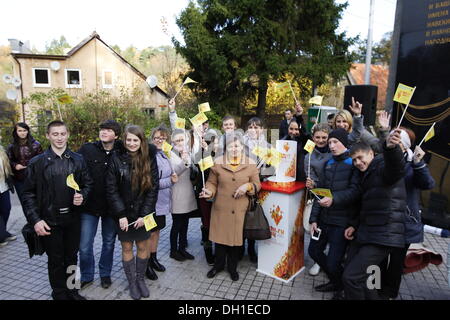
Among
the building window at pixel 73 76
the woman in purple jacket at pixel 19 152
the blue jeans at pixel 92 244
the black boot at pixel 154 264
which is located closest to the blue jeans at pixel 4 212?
the woman in purple jacket at pixel 19 152

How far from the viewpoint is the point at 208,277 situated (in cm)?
395

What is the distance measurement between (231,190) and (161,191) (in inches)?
35.8

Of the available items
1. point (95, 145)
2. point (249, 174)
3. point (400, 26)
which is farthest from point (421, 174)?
point (400, 26)

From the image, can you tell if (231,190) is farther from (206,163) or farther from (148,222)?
(148,222)

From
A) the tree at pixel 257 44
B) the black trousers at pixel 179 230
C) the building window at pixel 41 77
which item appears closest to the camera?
the black trousers at pixel 179 230

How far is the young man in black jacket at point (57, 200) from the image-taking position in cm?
302

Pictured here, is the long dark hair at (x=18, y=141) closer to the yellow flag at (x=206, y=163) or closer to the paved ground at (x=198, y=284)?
the paved ground at (x=198, y=284)

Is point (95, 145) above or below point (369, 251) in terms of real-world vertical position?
above

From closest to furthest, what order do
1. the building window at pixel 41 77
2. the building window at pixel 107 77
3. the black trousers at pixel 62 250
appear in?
the black trousers at pixel 62 250, the building window at pixel 41 77, the building window at pixel 107 77

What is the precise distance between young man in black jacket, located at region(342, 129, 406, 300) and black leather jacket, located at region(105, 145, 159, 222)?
6.94ft

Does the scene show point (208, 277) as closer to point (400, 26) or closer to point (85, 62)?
point (400, 26)

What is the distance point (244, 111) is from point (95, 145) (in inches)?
482

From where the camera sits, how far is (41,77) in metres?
22.9

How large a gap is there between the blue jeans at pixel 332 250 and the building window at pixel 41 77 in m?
24.7
